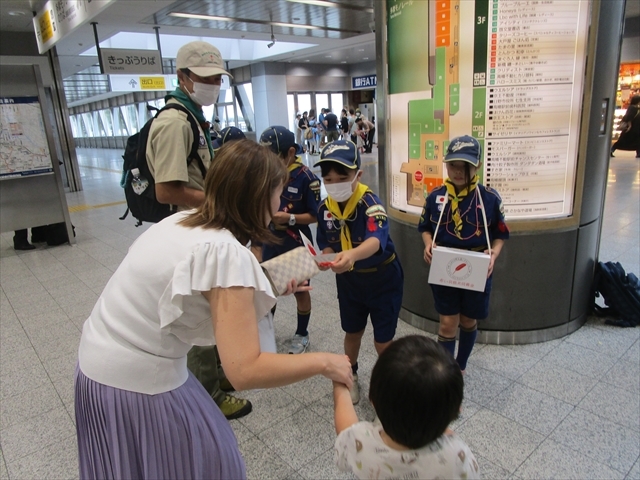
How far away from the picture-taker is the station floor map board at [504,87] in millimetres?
2635

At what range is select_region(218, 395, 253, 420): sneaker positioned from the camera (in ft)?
8.06

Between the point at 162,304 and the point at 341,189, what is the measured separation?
1269 millimetres

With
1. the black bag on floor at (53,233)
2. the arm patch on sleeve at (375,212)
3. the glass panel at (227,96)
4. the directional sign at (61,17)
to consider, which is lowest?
the black bag on floor at (53,233)

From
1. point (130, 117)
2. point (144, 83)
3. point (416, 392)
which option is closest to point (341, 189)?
point (416, 392)

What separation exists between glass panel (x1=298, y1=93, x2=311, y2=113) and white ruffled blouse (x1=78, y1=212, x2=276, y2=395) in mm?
22255

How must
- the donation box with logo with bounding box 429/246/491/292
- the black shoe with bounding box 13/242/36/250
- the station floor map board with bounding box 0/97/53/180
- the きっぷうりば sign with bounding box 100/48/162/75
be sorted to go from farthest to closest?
1. the きっぷうりば sign with bounding box 100/48/162/75
2. the black shoe with bounding box 13/242/36/250
3. the station floor map board with bounding box 0/97/53/180
4. the donation box with logo with bounding box 429/246/491/292

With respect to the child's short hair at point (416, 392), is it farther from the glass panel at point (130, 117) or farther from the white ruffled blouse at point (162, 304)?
the glass panel at point (130, 117)

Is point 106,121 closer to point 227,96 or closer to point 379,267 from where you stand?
point 227,96

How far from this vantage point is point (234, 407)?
2.48m

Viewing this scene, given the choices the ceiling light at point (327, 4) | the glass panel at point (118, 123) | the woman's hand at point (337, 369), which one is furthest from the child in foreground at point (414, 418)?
the glass panel at point (118, 123)

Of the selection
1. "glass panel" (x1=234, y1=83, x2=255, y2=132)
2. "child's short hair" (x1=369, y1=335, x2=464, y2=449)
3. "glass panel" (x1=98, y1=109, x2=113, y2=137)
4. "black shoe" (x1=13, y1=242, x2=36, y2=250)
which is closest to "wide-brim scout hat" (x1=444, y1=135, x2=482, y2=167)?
"child's short hair" (x1=369, y1=335, x2=464, y2=449)

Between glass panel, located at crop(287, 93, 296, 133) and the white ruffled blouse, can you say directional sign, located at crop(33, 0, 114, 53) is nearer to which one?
the white ruffled blouse

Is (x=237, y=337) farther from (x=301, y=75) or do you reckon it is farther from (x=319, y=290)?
(x=301, y=75)

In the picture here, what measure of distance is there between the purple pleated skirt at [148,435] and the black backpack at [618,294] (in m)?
3.19
